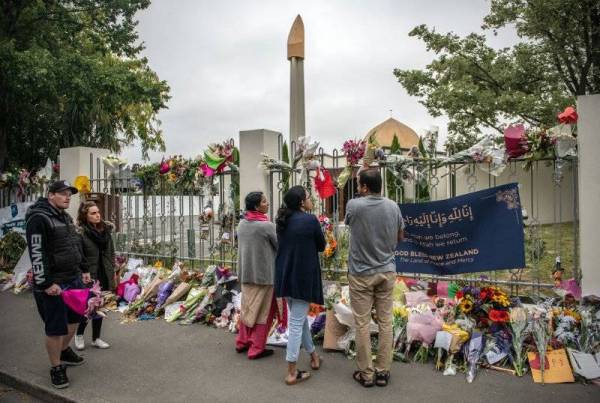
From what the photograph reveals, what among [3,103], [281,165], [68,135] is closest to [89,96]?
[3,103]

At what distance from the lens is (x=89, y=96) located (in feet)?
37.5

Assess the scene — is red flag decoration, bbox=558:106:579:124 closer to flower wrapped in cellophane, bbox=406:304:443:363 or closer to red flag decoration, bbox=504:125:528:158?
red flag decoration, bbox=504:125:528:158

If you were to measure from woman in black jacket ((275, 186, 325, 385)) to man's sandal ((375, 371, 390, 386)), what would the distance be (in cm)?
61

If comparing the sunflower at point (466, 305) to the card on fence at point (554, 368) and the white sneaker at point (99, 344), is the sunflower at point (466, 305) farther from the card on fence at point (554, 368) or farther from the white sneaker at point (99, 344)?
the white sneaker at point (99, 344)

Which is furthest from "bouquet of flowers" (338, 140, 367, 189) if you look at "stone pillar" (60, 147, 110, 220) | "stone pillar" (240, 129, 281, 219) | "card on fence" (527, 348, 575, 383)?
"stone pillar" (60, 147, 110, 220)

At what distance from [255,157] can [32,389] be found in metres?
3.69

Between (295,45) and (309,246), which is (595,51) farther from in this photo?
(309,246)

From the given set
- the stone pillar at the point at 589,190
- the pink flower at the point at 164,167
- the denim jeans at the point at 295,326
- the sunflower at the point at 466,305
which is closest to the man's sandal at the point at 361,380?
the denim jeans at the point at 295,326

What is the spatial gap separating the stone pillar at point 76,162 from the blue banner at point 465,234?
6308mm

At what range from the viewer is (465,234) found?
4965 mm

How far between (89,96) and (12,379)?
28.2ft

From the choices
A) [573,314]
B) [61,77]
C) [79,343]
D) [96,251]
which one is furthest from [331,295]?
[61,77]

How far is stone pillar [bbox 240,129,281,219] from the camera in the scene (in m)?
6.45

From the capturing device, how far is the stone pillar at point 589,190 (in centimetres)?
446
